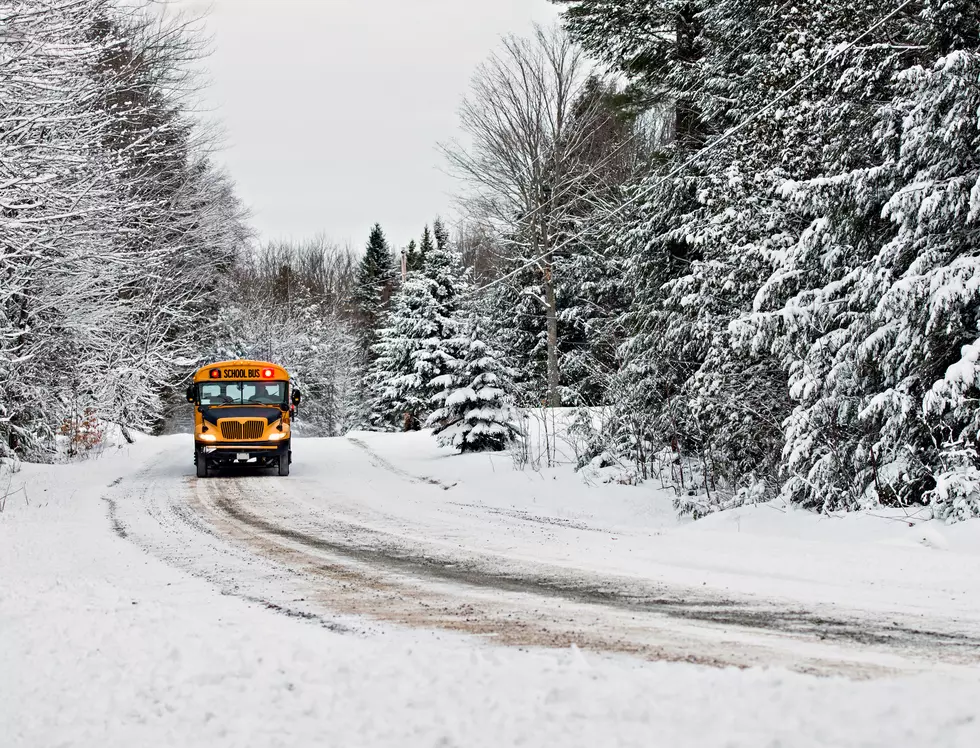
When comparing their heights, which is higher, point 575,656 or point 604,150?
point 604,150

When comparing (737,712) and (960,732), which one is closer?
(960,732)

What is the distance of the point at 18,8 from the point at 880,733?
36.6ft

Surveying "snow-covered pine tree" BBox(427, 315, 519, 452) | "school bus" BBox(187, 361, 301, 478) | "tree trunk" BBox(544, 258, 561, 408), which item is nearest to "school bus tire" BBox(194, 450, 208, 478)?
"school bus" BBox(187, 361, 301, 478)

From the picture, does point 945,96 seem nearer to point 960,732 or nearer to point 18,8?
point 960,732

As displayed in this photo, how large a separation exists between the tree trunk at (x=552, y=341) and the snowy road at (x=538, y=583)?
14.8m

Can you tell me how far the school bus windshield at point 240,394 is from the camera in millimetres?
19672

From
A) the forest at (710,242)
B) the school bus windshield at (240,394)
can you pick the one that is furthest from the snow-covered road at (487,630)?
the school bus windshield at (240,394)

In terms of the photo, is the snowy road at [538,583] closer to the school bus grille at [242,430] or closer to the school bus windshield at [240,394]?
the school bus grille at [242,430]

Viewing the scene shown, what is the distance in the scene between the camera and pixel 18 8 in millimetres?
9938

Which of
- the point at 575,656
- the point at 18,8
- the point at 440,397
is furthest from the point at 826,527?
the point at 440,397

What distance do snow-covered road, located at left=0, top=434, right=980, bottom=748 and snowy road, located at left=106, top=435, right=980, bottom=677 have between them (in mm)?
35

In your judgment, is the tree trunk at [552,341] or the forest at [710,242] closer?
the forest at [710,242]

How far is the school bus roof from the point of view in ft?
65.6

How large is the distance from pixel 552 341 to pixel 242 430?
1369 cm
